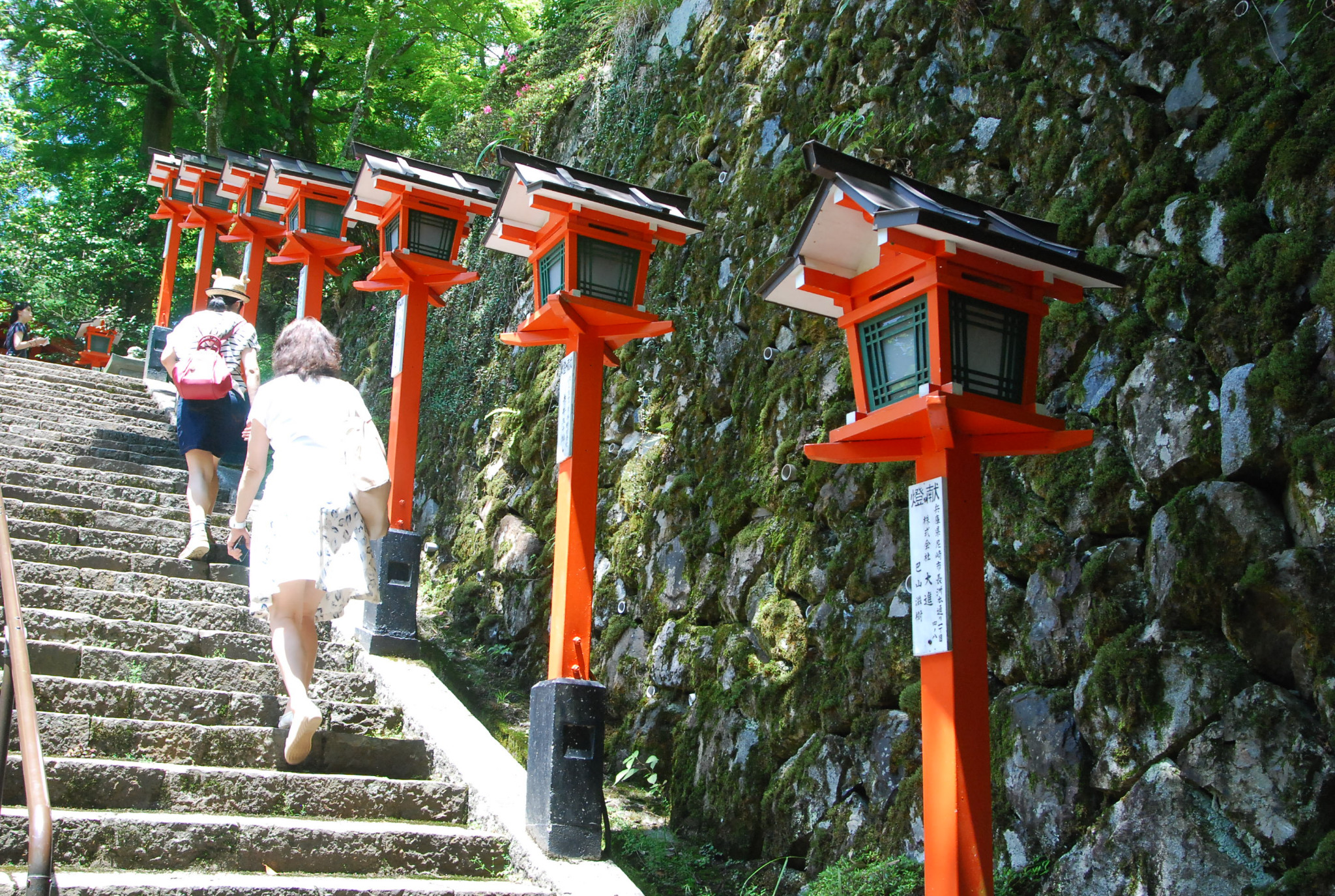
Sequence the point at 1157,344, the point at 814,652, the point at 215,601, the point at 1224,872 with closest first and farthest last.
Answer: the point at 1224,872 → the point at 1157,344 → the point at 814,652 → the point at 215,601

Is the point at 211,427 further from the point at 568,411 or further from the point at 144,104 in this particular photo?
the point at 144,104

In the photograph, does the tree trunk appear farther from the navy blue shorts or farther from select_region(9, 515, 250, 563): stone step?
select_region(9, 515, 250, 563): stone step

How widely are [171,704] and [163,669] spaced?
326 millimetres

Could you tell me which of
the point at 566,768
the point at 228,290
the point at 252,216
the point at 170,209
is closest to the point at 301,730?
the point at 566,768

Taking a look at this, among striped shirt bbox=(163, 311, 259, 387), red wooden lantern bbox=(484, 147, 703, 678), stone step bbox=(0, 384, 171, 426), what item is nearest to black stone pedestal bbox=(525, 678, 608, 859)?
red wooden lantern bbox=(484, 147, 703, 678)

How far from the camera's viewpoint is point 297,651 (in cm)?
429

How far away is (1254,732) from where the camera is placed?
11.4ft

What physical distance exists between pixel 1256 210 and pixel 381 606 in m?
4.88

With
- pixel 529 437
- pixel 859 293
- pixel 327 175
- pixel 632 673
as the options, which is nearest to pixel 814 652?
pixel 632 673

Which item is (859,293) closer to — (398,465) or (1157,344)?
(1157,344)

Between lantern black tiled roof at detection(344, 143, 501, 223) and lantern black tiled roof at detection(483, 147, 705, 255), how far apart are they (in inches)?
62.2

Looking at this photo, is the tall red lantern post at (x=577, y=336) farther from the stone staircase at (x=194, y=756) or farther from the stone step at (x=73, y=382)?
the stone step at (x=73, y=382)

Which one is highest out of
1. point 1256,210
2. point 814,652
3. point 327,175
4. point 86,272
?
point 86,272

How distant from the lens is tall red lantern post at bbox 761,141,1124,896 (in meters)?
3.46
